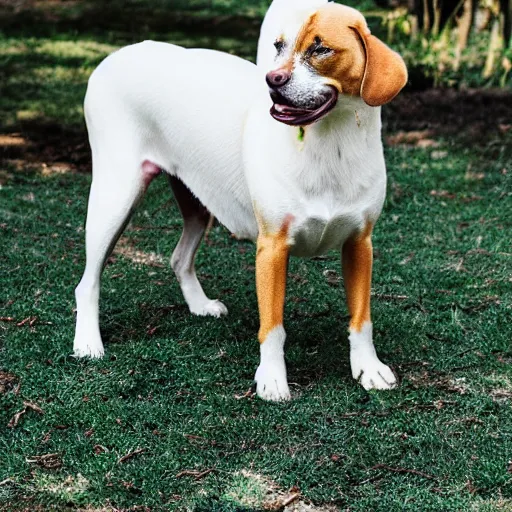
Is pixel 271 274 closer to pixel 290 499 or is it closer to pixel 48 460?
pixel 290 499

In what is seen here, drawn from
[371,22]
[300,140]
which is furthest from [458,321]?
[371,22]

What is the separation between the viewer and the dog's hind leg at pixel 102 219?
4355 millimetres

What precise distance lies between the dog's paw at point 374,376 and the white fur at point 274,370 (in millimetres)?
348

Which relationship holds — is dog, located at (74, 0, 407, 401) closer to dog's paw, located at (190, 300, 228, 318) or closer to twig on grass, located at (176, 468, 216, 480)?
dog's paw, located at (190, 300, 228, 318)

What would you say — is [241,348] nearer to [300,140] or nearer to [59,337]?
[59,337]

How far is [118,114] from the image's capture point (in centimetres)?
435

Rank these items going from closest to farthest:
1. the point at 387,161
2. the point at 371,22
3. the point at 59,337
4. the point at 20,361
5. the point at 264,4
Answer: the point at 20,361
the point at 59,337
the point at 387,161
the point at 371,22
the point at 264,4

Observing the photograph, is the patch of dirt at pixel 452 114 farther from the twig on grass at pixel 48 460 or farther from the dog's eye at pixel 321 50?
the twig on grass at pixel 48 460

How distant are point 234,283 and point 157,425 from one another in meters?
1.75

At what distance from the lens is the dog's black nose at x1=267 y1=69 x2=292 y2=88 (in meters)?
3.35

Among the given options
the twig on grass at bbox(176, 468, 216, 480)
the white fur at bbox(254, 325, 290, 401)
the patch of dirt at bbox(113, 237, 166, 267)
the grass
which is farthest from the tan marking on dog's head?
the patch of dirt at bbox(113, 237, 166, 267)

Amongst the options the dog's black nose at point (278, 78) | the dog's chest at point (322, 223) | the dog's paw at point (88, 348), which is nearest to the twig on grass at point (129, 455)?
the dog's paw at point (88, 348)

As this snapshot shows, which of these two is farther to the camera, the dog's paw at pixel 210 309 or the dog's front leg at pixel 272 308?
the dog's paw at pixel 210 309

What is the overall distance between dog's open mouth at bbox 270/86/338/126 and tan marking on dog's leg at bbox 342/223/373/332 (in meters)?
0.71
